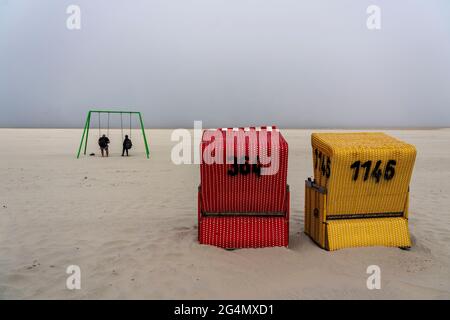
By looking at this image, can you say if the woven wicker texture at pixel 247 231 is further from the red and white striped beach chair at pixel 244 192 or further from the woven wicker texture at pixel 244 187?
the woven wicker texture at pixel 244 187

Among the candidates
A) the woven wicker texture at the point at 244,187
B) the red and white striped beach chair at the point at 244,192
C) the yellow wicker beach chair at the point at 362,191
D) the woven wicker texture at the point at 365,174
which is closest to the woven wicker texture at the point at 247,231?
the red and white striped beach chair at the point at 244,192

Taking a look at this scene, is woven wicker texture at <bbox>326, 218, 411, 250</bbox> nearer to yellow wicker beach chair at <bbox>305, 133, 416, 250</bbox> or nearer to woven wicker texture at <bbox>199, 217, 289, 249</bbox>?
yellow wicker beach chair at <bbox>305, 133, 416, 250</bbox>

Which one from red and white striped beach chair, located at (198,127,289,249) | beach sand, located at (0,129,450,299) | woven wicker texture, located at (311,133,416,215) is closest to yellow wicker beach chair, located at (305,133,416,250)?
woven wicker texture, located at (311,133,416,215)

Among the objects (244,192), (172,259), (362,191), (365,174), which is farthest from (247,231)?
(365,174)

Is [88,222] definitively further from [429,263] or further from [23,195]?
[429,263]

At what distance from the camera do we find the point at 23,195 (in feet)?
32.6

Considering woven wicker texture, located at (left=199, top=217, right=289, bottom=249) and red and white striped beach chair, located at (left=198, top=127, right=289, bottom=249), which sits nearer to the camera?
red and white striped beach chair, located at (left=198, top=127, right=289, bottom=249)

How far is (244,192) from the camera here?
545cm

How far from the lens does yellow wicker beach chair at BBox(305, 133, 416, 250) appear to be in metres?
5.37

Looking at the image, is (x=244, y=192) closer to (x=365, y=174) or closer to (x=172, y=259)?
(x=172, y=259)

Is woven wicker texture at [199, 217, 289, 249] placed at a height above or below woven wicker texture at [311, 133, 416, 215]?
below
